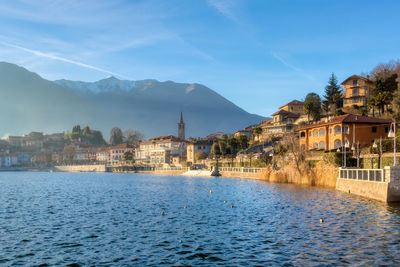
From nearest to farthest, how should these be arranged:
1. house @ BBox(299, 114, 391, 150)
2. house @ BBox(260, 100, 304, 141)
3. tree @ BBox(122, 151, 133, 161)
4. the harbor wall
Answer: the harbor wall
house @ BBox(299, 114, 391, 150)
house @ BBox(260, 100, 304, 141)
tree @ BBox(122, 151, 133, 161)

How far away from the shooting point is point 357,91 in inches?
4080

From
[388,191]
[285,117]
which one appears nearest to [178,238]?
[388,191]

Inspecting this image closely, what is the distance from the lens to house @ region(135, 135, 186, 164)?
164 meters

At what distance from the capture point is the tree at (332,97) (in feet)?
366

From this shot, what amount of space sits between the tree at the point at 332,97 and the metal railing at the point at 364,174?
70058mm

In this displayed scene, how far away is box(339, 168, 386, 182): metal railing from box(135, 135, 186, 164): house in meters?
119

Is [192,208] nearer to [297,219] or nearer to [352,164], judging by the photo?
[297,219]

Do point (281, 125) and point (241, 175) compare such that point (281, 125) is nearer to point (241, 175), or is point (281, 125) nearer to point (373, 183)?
point (241, 175)

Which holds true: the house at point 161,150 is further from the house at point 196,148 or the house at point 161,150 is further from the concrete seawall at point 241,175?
the concrete seawall at point 241,175

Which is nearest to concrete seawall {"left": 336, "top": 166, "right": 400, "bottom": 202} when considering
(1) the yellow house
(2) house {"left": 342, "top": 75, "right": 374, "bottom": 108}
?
(2) house {"left": 342, "top": 75, "right": 374, "bottom": 108}

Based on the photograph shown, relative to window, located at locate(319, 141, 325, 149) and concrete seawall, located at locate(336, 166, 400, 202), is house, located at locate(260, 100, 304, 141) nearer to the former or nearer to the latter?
window, located at locate(319, 141, 325, 149)

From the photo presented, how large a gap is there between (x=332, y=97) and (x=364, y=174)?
81130 mm

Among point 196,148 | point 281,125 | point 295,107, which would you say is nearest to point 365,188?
point 281,125

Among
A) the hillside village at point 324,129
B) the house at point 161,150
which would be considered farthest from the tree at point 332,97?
the house at point 161,150
